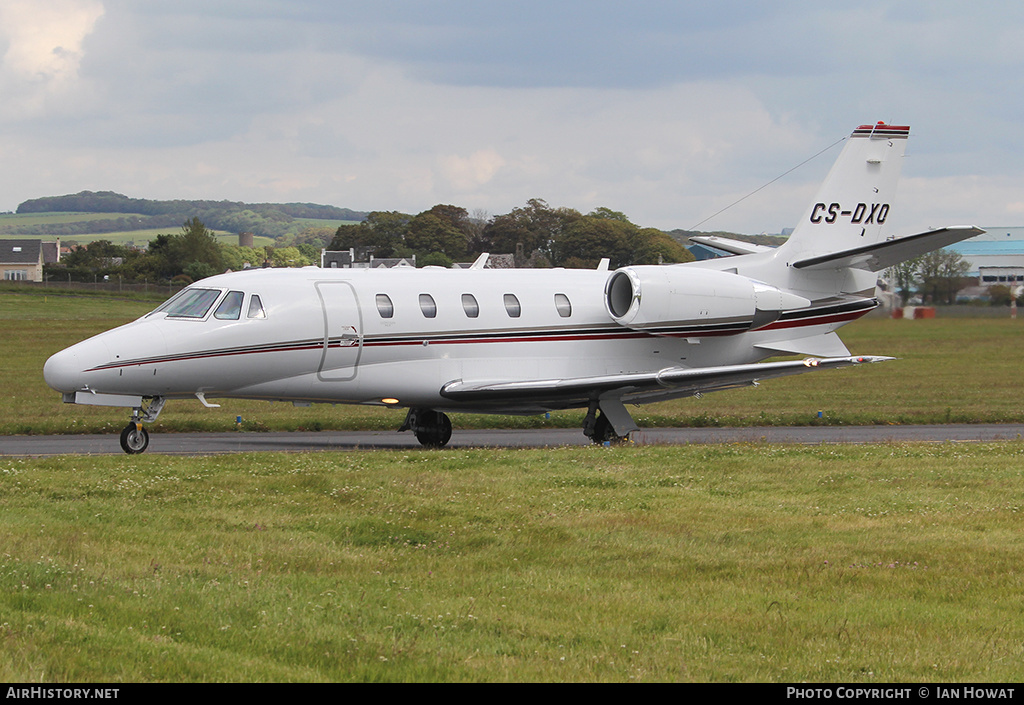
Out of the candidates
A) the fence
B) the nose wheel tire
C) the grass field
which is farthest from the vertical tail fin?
the fence

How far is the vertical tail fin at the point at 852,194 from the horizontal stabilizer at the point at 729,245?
925 millimetres

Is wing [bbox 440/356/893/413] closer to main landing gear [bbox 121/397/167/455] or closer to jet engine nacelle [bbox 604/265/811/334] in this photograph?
jet engine nacelle [bbox 604/265/811/334]

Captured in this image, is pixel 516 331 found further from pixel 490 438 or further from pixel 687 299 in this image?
pixel 687 299

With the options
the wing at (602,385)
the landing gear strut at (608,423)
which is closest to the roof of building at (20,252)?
the landing gear strut at (608,423)

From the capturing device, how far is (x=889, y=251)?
21.8 metres

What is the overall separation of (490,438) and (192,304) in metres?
7.09

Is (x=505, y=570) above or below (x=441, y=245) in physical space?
below

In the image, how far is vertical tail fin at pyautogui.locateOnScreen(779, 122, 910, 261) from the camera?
23953 mm

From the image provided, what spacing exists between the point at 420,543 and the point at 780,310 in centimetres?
1344

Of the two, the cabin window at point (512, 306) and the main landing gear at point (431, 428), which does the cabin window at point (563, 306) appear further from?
the main landing gear at point (431, 428)

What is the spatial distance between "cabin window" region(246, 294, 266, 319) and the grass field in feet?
21.1

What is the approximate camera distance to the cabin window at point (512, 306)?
68.6 ft

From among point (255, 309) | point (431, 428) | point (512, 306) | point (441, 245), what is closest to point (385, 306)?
point (255, 309)

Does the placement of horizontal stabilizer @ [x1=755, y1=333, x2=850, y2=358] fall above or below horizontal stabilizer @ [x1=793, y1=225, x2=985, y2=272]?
below
